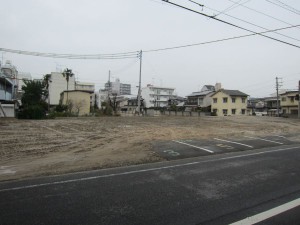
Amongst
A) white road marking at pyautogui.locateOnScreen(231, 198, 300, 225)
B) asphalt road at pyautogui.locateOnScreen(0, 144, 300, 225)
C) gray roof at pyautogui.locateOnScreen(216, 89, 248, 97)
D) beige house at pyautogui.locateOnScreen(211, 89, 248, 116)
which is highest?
gray roof at pyautogui.locateOnScreen(216, 89, 248, 97)

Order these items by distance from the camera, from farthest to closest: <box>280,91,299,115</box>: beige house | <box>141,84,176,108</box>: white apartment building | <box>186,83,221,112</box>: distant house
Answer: <box>141,84,176,108</box>: white apartment building, <box>186,83,221,112</box>: distant house, <box>280,91,299,115</box>: beige house

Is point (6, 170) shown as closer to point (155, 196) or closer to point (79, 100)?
point (155, 196)

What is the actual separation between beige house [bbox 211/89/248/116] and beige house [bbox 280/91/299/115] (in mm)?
11808

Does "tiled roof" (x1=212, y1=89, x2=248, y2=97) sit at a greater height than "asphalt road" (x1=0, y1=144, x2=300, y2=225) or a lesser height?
greater

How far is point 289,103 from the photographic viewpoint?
6769 centimetres

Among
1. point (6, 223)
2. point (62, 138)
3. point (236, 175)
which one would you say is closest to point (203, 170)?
point (236, 175)

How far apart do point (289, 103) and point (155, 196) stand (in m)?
70.5

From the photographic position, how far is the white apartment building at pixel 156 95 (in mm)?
98812

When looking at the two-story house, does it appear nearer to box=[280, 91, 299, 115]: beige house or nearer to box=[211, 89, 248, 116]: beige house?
box=[211, 89, 248, 116]: beige house

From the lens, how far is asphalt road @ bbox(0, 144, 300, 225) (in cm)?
482

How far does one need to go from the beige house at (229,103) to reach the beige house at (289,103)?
11.8 meters

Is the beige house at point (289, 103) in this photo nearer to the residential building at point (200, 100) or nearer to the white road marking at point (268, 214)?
the residential building at point (200, 100)

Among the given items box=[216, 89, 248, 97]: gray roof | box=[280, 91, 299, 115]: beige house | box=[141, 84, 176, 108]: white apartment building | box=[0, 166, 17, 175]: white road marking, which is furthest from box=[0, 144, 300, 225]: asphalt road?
box=[141, 84, 176, 108]: white apartment building

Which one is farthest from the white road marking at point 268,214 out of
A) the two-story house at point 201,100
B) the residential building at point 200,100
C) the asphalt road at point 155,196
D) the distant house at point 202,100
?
the residential building at point 200,100
